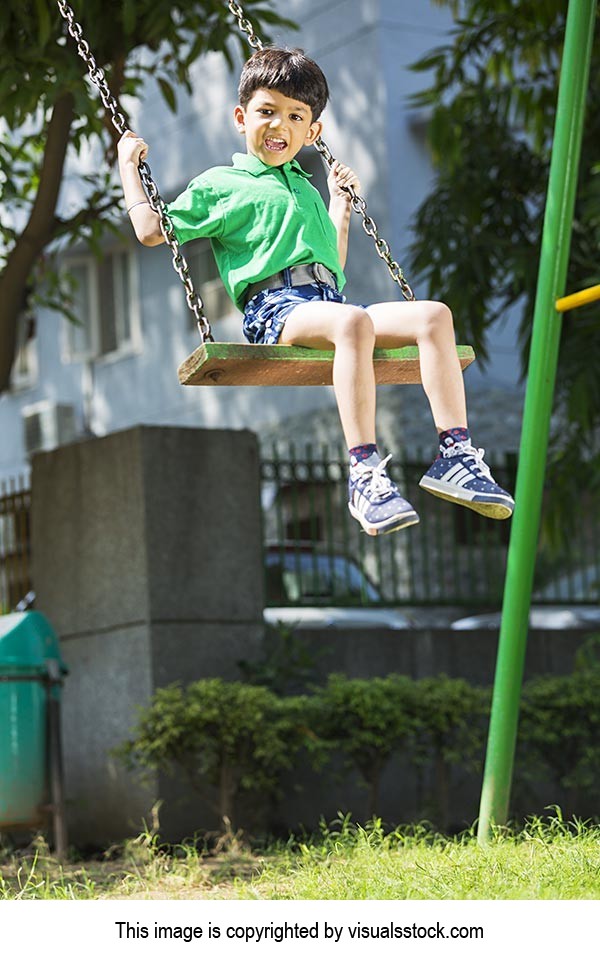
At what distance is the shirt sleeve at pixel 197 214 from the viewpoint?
14.7 ft

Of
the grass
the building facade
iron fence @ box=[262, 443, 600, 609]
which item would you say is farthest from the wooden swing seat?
the building facade

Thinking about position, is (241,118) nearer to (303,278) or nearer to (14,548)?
(303,278)

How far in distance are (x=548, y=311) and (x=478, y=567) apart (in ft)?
15.0

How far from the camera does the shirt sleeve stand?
176 inches

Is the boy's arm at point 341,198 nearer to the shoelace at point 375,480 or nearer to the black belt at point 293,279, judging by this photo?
the black belt at point 293,279

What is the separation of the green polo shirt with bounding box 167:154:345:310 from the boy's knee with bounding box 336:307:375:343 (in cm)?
41

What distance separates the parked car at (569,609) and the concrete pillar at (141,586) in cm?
243

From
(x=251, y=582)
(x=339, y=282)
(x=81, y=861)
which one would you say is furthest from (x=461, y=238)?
(x=339, y=282)

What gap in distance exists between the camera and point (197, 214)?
4.49 meters

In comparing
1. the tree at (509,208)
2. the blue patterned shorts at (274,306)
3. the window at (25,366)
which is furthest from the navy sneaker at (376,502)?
the window at (25,366)

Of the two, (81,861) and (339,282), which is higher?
(339,282)

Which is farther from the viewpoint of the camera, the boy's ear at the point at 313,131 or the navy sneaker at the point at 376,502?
the boy's ear at the point at 313,131

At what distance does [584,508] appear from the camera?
1072cm

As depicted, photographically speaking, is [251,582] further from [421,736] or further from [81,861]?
[81,861]
